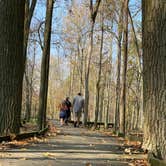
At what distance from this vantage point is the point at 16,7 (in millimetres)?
10695

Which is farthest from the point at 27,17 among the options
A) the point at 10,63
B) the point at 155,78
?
the point at 155,78

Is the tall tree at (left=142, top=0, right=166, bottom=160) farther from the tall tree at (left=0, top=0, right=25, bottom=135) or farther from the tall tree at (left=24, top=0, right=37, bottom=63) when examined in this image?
the tall tree at (left=24, top=0, right=37, bottom=63)

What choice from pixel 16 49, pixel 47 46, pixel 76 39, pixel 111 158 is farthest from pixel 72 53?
pixel 111 158

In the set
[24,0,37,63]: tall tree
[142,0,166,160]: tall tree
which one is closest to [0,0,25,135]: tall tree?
[142,0,166,160]: tall tree

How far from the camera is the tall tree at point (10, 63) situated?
34.4 ft

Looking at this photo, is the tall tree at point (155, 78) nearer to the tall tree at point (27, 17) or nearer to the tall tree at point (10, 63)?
the tall tree at point (10, 63)

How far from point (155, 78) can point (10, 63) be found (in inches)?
174

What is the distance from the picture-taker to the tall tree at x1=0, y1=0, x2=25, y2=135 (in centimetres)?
1049

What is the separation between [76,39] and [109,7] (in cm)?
1541

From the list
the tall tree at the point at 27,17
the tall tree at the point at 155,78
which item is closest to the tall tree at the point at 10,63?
the tall tree at the point at 155,78

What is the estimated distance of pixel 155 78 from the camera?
25.1 feet

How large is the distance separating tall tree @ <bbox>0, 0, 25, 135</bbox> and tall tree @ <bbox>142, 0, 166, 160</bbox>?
401cm

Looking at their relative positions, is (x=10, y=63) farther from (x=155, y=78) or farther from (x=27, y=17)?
(x=27, y=17)

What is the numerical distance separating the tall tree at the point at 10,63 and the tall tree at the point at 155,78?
4.01 m
